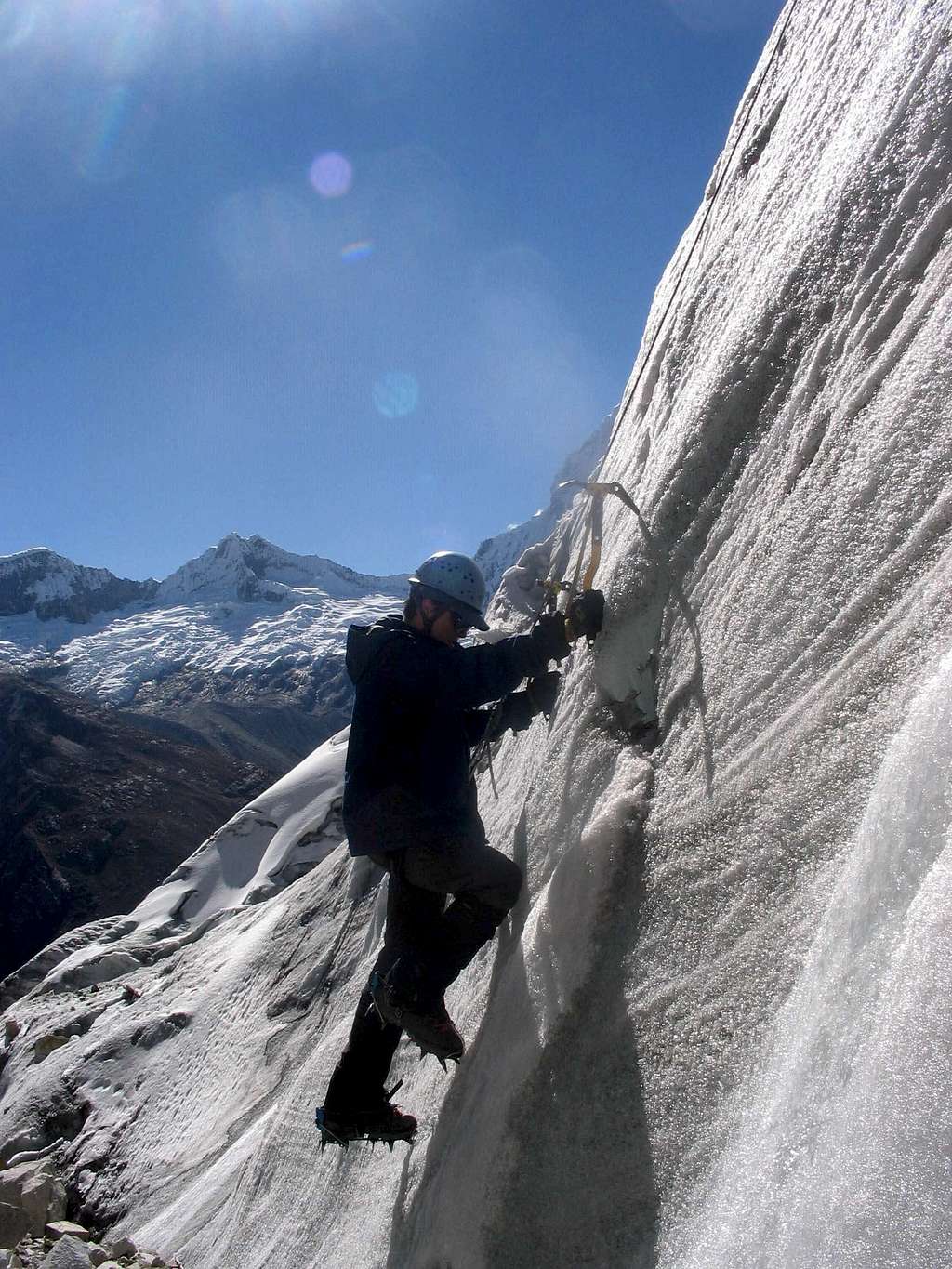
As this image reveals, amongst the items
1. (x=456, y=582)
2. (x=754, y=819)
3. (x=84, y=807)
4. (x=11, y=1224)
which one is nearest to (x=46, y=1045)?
(x=11, y=1224)

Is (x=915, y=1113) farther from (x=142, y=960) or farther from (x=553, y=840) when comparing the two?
(x=142, y=960)

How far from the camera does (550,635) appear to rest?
4.13 metres

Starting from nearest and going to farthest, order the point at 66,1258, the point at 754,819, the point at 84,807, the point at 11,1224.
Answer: the point at 754,819, the point at 66,1258, the point at 11,1224, the point at 84,807

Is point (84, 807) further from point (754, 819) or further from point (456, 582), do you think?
point (754, 819)

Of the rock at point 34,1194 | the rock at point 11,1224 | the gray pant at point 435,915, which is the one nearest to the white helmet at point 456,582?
the gray pant at point 435,915

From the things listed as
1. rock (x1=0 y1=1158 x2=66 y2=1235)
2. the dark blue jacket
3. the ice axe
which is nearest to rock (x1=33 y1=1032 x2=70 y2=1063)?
rock (x1=0 y1=1158 x2=66 y2=1235)

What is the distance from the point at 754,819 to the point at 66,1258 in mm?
5634

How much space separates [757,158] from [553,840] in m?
4.66

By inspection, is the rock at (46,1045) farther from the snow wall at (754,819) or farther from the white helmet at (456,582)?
the white helmet at (456,582)

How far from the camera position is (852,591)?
2.74m

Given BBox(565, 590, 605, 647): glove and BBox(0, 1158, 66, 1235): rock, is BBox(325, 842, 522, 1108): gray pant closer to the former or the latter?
BBox(565, 590, 605, 647): glove

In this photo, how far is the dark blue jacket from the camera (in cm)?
379

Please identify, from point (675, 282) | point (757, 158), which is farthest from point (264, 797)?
point (757, 158)

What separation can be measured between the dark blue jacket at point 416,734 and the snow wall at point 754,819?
560 millimetres
